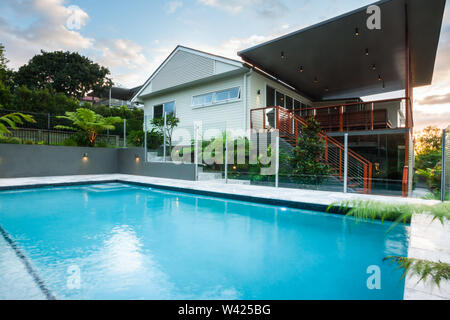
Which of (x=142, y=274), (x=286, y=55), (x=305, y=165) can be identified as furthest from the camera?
(x=286, y=55)

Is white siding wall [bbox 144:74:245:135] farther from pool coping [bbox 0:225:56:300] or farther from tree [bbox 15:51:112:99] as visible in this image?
tree [bbox 15:51:112:99]

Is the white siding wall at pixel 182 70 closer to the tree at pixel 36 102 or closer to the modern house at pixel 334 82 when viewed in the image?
the modern house at pixel 334 82

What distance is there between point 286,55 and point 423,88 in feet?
25.8

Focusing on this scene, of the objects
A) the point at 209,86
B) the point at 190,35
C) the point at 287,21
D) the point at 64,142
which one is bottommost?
the point at 64,142

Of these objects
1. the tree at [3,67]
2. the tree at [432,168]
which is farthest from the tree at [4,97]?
the tree at [432,168]

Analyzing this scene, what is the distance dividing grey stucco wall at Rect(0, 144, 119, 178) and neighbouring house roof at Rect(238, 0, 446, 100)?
26.7ft

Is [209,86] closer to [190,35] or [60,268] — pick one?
[190,35]

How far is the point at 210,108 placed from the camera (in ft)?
36.2

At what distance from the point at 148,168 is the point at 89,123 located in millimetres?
3343


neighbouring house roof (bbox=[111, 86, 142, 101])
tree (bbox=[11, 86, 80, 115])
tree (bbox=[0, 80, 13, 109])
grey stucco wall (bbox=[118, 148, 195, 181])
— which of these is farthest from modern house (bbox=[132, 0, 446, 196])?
neighbouring house roof (bbox=[111, 86, 142, 101])

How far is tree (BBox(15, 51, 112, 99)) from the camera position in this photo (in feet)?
81.9

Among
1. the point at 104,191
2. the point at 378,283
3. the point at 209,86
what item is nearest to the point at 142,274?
the point at 378,283

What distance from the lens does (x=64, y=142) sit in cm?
1125

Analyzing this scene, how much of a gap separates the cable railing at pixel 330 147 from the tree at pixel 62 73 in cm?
2371
